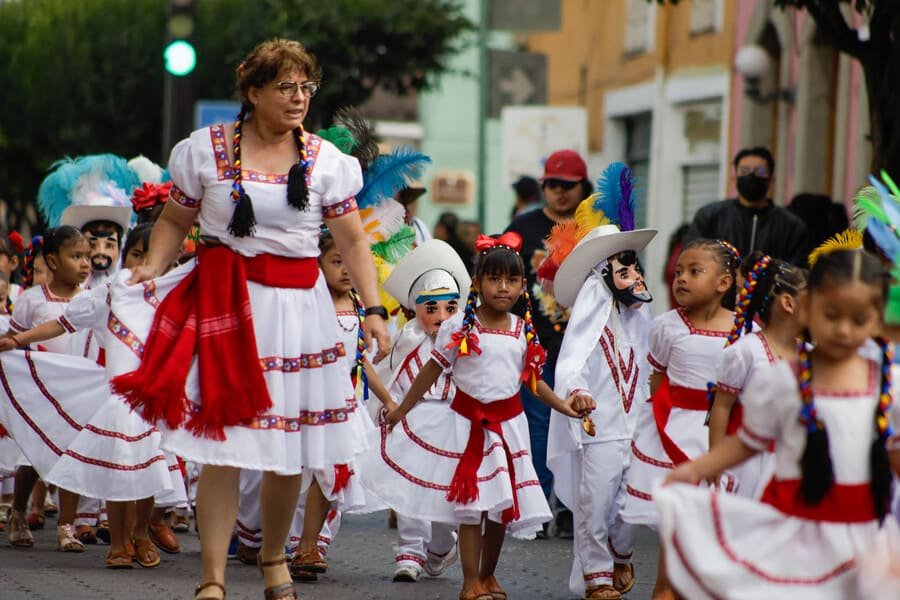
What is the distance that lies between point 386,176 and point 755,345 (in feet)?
11.4

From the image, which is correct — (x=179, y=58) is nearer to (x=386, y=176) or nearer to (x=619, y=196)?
(x=386, y=176)

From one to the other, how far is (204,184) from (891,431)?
9.20 ft

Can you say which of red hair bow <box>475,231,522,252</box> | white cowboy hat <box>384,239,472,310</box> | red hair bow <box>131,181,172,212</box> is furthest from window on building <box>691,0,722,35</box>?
red hair bow <box>475,231,522,252</box>

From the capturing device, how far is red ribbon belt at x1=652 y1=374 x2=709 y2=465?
797 centimetres

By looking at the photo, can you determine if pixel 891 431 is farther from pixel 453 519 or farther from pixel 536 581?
pixel 536 581

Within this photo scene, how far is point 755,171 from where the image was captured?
11.4 meters

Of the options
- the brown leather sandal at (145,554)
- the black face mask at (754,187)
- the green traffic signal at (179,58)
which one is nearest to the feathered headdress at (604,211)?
the black face mask at (754,187)

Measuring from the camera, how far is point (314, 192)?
23.1 ft

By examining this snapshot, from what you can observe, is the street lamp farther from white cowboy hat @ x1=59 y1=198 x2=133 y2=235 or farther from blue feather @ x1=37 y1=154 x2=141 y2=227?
white cowboy hat @ x1=59 y1=198 x2=133 y2=235

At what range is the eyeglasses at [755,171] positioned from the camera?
449 inches

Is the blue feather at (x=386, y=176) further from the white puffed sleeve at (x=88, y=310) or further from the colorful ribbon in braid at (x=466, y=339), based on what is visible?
the colorful ribbon in braid at (x=466, y=339)

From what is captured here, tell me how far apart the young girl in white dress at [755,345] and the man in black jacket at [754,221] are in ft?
11.3

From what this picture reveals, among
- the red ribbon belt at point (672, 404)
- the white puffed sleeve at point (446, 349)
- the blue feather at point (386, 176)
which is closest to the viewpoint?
the red ribbon belt at point (672, 404)

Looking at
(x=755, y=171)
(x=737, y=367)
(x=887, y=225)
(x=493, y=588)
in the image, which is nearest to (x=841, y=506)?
(x=887, y=225)
